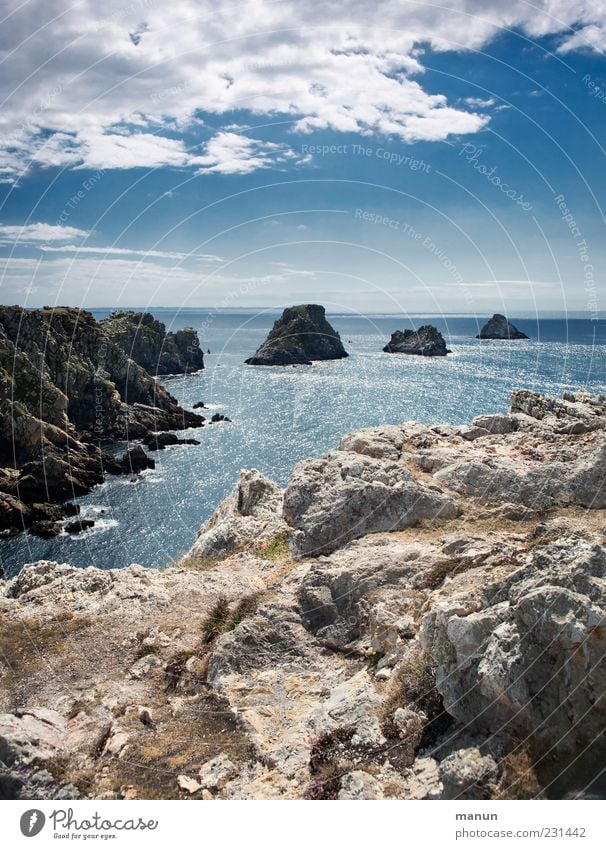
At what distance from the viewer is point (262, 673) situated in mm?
15188

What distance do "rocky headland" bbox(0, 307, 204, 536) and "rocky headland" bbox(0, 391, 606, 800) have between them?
1661 inches

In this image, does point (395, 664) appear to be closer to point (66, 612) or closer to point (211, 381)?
point (66, 612)

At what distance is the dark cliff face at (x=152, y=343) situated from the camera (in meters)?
139

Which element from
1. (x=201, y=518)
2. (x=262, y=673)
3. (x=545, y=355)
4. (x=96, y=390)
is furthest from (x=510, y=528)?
(x=545, y=355)

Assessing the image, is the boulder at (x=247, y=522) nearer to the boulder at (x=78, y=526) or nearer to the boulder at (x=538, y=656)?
the boulder at (x=538, y=656)

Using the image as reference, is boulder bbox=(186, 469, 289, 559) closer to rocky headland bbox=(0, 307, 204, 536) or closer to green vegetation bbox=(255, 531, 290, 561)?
green vegetation bbox=(255, 531, 290, 561)

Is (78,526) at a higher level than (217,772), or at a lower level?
lower

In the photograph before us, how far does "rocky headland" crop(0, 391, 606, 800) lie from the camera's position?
33.7 ft

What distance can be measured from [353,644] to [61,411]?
77.3 meters

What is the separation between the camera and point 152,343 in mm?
149000

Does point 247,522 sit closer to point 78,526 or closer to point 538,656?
point 538,656

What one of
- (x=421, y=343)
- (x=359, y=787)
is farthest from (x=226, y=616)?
(x=421, y=343)

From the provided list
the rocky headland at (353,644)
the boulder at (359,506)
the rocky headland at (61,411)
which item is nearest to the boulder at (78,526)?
the rocky headland at (61,411)

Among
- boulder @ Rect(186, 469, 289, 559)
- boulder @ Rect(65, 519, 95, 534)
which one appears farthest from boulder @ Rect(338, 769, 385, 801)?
boulder @ Rect(65, 519, 95, 534)
